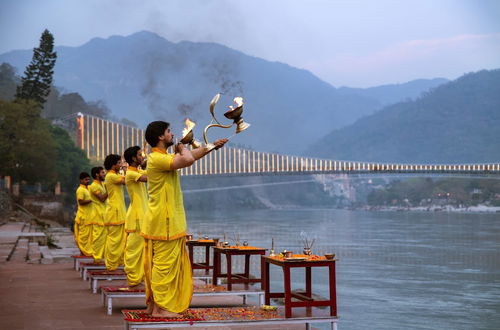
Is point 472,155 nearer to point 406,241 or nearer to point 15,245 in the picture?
point 406,241

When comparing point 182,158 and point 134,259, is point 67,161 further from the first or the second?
point 182,158

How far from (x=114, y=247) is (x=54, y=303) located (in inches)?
70.7

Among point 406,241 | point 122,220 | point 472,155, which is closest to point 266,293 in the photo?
point 122,220

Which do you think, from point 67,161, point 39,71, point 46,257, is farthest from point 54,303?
point 39,71

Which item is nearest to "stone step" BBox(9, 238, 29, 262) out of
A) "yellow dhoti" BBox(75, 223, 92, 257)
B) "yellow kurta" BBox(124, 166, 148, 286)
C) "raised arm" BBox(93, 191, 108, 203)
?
"yellow dhoti" BBox(75, 223, 92, 257)

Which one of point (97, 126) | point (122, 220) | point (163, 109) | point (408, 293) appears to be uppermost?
point (163, 109)

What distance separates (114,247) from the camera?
10.9 metres

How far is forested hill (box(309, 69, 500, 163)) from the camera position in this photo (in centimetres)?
15362

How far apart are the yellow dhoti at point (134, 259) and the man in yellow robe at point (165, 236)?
78.6 inches

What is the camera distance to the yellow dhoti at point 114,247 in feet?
35.4

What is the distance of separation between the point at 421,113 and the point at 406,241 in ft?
468

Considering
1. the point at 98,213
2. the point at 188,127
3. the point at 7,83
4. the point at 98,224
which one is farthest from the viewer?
the point at 7,83

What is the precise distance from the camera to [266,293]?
786 centimetres

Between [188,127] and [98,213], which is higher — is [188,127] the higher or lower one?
the higher one
